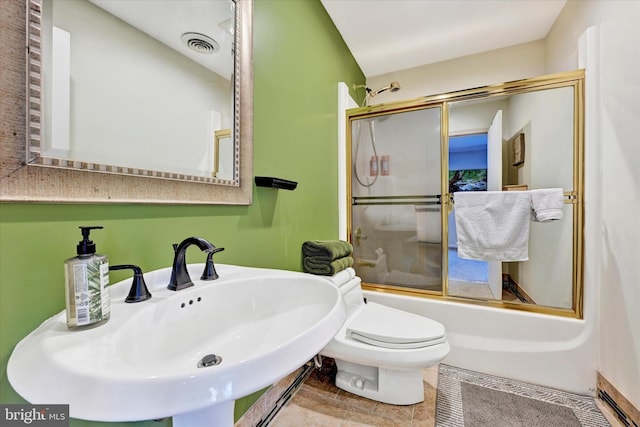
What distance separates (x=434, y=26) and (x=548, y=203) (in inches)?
57.5

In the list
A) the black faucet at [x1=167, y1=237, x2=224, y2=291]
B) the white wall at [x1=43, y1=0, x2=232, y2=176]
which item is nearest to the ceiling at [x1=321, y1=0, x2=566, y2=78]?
the white wall at [x1=43, y1=0, x2=232, y2=176]

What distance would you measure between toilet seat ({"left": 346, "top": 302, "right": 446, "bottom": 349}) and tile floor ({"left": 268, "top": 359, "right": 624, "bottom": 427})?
14.2 inches

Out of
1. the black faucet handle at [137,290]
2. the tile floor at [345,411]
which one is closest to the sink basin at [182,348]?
the black faucet handle at [137,290]

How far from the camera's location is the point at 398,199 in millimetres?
2049

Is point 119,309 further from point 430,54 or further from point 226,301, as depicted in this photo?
point 430,54

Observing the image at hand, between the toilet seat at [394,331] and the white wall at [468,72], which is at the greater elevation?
the white wall at [468,72]

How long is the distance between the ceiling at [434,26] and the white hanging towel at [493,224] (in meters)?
1.25

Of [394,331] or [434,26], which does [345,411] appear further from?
[434,26]

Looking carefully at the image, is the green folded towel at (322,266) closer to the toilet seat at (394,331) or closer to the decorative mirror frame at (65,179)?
the toilet seat at (394,331)

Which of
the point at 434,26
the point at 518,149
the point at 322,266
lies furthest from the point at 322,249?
the point at 434,26

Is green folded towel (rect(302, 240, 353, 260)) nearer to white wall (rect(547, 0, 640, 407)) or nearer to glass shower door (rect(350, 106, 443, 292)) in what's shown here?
glass shower door (rect(350, 106, 443, 292))

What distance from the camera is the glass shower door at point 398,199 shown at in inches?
75.8

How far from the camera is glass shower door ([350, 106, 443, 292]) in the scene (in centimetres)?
193

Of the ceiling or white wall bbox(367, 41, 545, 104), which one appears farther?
white wall bbox(367, 41, 545, 104)
